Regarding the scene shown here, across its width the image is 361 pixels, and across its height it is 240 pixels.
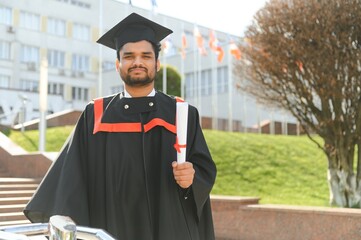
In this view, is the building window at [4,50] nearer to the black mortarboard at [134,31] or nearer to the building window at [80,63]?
the building window at [80,63]

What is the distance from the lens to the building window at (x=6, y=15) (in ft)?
136

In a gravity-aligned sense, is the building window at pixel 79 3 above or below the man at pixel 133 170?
above

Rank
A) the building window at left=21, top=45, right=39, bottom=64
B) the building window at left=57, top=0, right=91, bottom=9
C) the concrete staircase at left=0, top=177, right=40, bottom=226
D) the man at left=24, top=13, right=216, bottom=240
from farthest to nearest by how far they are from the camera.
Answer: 1. the building window at left=57, top=0, right=91, bottom=9
2. the building window at left=21, top=45, right=39, bottom=64
3. the concrete staircase at left=0, top=177, right=40, bottom=226
4. the man at left=24, top=13, right=216, bottom=240

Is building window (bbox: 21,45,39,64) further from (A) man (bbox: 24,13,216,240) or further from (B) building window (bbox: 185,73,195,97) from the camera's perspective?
(A) man (bbox: 24,13,216,240)

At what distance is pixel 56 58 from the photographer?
43.5 metres

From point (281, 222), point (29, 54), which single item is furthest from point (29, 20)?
point (281, 222)

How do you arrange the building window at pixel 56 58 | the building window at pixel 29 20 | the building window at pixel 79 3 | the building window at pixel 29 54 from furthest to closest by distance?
the building window at pixel 79 3 → the building window at pixel 56 58 → the building window at pixel 29 20 → the building window at pixel 29 54

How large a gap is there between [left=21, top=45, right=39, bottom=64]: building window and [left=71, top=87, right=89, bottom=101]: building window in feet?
12.7

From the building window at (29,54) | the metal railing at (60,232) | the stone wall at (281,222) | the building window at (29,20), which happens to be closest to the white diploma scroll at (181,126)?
the metal railing at (60,232)

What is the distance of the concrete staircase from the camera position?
8.81 meters

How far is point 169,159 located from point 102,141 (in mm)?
393

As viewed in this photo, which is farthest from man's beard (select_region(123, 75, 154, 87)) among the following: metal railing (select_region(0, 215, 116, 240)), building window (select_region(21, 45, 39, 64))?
building window (select_region(21, 45, 39, 64))

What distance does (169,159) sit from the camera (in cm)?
295

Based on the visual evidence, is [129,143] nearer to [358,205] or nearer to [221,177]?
[358,205]
